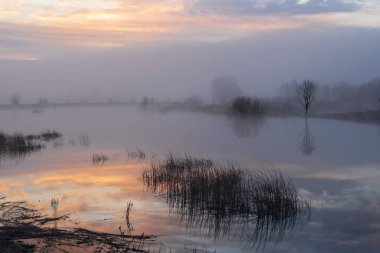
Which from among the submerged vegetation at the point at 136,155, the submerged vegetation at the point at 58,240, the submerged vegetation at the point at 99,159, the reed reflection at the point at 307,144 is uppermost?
the submerged vegetation at the point at 58,240

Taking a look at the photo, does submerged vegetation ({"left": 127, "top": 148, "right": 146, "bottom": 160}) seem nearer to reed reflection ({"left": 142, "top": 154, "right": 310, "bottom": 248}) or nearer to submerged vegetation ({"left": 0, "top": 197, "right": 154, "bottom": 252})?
reed reflection ({"left": 142, "top": 154, "right": 310, "bottom": 248})

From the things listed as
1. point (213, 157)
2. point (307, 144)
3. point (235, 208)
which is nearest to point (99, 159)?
point (213, 157)

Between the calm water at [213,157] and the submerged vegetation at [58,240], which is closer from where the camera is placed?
the submerged vegetation at [58,240]

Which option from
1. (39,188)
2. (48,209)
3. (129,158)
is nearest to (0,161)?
(129,158)

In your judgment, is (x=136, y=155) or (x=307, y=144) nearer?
(x=136, y=155)

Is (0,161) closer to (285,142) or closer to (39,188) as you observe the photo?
(39,188)

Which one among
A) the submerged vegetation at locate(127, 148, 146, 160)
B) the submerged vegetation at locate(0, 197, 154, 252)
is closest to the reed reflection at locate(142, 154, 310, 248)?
the submerged vegetation at locate(0, 197, 154, 252)

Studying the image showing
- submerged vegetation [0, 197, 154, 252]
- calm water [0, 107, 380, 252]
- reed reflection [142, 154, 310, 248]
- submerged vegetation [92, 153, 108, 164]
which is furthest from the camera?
submerged vegetation [92, 153, 108, 164]

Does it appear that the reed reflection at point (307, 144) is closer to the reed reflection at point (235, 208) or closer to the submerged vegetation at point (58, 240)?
the reed reflection at point (235, 208)

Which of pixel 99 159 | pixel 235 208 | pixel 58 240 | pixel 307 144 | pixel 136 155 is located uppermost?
pixel 58 240

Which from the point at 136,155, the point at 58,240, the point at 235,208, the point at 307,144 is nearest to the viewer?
the point at 58,240

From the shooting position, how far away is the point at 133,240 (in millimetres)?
10281

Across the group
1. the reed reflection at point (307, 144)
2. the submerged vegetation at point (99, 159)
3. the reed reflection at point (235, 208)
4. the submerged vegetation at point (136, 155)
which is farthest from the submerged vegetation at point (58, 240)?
the reed reflection at point (307, 144)

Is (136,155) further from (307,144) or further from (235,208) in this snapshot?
(235,208)
